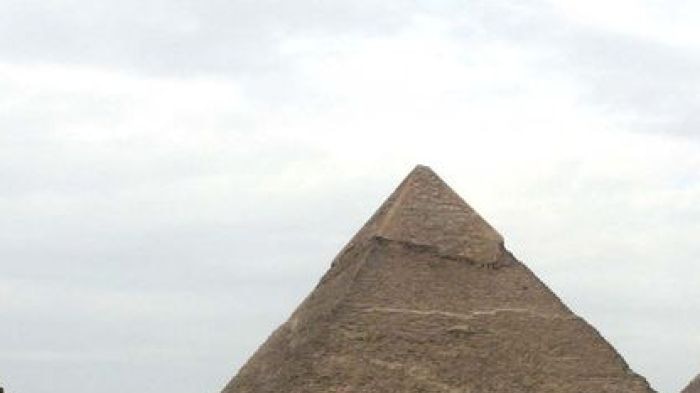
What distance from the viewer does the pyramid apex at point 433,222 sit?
23953mm

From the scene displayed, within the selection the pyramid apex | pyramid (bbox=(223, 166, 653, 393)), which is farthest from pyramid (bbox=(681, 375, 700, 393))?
the pyramid apex

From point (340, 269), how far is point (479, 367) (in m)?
3.51

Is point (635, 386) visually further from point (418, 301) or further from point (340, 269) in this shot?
point (340, 269)

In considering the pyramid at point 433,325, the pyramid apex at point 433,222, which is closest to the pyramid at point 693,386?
the pyramid at point 433,325

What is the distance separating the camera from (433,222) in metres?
24.3

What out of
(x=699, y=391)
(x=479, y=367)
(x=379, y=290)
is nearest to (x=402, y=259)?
(x=379, y=290)

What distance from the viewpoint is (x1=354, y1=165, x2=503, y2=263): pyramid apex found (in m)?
24.0

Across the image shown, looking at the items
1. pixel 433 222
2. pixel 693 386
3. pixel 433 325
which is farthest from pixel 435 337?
pixel 693 386

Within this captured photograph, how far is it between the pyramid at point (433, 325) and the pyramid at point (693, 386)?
10.7 metres

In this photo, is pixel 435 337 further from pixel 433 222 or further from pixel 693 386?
pixel 693 386

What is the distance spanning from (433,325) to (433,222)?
2221 mm

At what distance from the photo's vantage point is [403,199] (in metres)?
24.4

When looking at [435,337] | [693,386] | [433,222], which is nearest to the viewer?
[435,337]

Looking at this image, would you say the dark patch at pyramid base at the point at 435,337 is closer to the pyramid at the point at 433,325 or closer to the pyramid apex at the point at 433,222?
the pyramid at the point at 433,325
